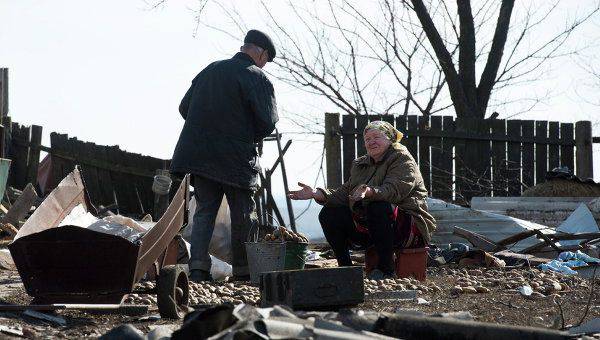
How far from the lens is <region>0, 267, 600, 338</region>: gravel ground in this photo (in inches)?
212

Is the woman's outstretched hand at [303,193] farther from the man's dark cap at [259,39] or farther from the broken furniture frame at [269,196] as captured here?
the broken furniture frame at [269,196]

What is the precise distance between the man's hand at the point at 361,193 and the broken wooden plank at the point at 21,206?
601 cm

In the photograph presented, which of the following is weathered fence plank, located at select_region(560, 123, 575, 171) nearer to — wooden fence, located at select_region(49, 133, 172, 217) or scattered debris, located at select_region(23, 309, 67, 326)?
wooden fence, located at select_region(49, 133, 172, 217)

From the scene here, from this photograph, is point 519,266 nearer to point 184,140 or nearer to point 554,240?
point 554,240

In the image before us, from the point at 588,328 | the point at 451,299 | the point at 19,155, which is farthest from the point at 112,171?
the point at 588,328

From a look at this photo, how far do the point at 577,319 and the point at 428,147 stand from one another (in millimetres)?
7389

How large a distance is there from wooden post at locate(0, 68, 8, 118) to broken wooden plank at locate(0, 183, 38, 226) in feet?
12.2

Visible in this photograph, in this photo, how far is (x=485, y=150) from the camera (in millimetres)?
12883

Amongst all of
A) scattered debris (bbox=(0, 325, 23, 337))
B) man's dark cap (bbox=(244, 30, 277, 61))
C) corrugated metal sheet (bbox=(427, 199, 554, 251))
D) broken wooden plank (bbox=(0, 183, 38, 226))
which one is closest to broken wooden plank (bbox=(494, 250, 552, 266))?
corrugated metal sheet (bbox=(427, 199, 554, 251))

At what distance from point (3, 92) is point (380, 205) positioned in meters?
10.0

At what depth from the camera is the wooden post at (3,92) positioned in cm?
1566

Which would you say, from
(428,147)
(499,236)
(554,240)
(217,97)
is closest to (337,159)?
(428,147)

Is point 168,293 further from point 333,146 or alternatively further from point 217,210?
point 333,146

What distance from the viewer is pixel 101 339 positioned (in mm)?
4262
